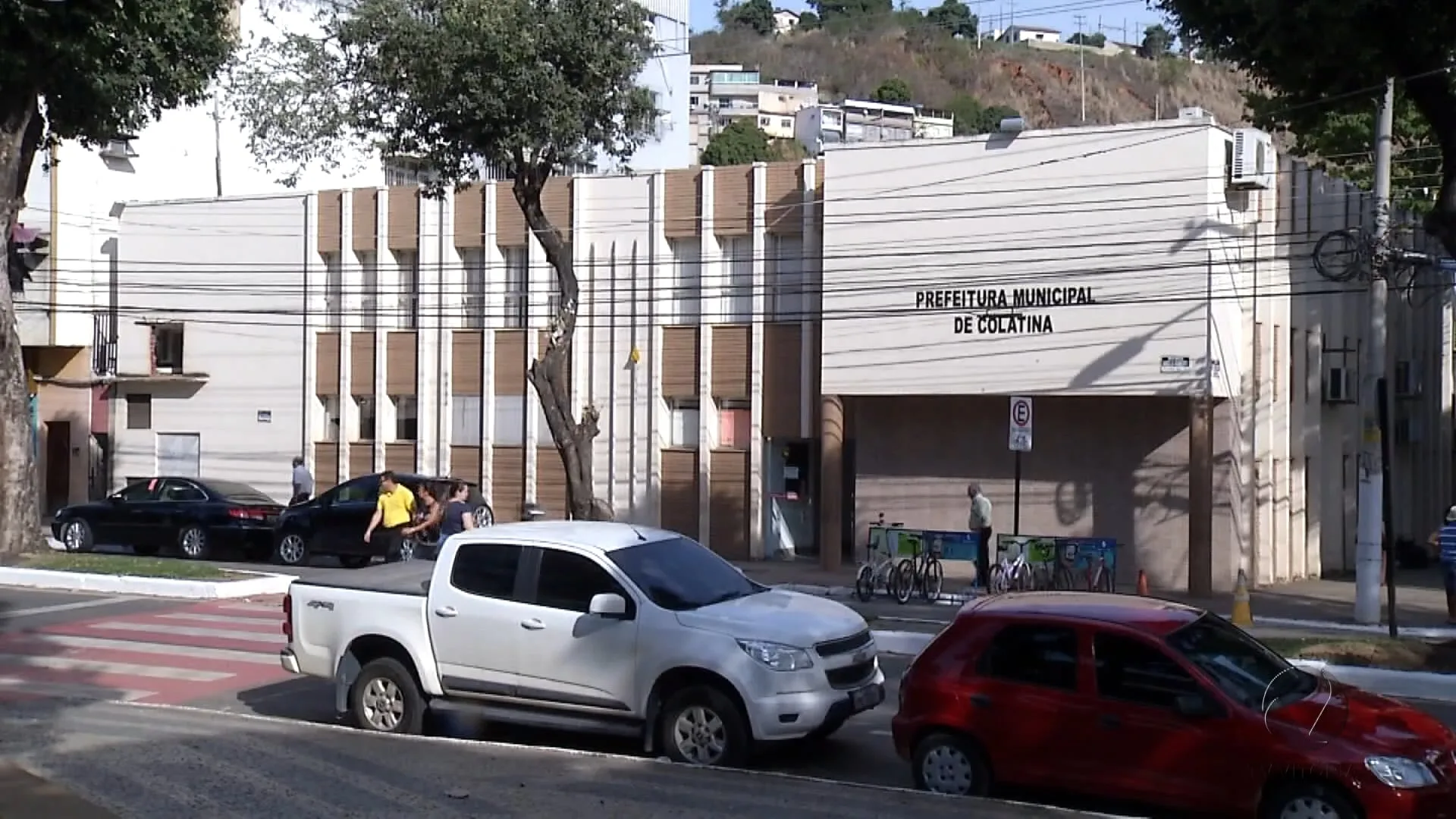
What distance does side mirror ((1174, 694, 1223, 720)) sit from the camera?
9320 millimetres

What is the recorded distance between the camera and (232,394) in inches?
1464

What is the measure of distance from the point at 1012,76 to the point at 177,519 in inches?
4403

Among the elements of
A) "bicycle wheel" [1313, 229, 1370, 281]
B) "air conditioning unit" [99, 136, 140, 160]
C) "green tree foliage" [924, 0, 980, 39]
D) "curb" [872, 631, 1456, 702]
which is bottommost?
"curb" [872, 631, 1456, 702]

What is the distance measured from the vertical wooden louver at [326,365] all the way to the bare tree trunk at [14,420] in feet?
34.1

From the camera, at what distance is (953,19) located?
540ft

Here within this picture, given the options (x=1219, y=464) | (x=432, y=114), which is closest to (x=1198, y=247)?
(x=1219, y=464)

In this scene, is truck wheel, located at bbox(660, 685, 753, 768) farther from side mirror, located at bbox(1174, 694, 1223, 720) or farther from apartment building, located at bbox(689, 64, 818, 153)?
apartment building, located at bbox(689, 64, 818, 153)

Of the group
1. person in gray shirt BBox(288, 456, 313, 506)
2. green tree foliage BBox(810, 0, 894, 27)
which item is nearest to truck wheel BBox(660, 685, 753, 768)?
person in gray shirt BBox(288, 456, 313, 506)

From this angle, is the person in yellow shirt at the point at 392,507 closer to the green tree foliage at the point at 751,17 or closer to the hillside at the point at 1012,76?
the hillside at the point at 1012,76

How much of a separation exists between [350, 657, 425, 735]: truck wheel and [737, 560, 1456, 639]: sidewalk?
13.6m

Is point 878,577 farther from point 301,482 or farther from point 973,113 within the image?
point 973,113

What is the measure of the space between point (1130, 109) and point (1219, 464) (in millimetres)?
103394

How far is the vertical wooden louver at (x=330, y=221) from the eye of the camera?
118 feet

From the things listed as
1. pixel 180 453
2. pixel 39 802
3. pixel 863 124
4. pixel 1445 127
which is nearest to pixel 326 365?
pixel 180 453
